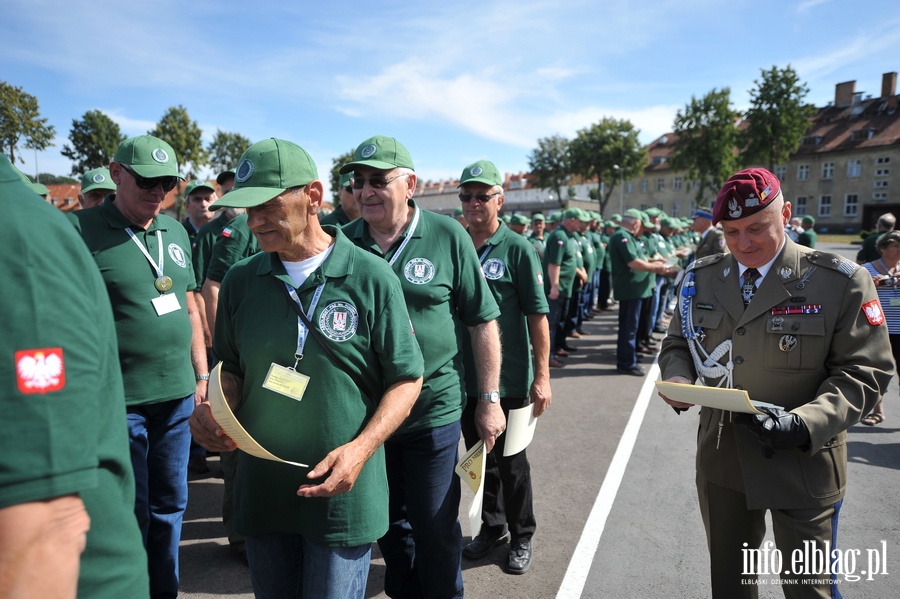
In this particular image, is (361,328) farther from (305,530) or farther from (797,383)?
(797,383)

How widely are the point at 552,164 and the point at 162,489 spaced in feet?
188

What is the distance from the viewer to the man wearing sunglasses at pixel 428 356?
2697 mm

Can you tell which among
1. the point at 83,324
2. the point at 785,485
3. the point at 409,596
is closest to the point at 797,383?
A: the point at 785,485

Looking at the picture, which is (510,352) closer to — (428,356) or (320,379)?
(428,356)

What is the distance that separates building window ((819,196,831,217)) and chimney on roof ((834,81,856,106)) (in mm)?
10639

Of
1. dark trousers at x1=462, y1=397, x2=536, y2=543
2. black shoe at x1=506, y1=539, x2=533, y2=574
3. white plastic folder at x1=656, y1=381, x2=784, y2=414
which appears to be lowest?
black shoe at x1=506, y1=539, x2=533, y2=574

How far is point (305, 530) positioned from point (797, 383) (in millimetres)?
1956

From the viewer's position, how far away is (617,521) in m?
4.06

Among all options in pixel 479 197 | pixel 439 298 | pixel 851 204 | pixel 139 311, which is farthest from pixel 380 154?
pixel 851 204

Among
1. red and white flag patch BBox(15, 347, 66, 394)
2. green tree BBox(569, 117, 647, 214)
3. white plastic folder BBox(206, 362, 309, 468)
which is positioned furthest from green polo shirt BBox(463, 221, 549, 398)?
green tree BBox(569, 117, 647, 214)

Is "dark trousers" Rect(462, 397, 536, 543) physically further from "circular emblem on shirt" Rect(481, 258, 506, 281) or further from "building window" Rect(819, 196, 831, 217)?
"building window" Rect(819, 196, 831, 217)

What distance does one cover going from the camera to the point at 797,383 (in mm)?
2297

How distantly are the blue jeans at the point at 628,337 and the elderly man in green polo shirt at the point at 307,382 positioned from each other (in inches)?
280

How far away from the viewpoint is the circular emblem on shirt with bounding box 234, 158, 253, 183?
1.97 m
